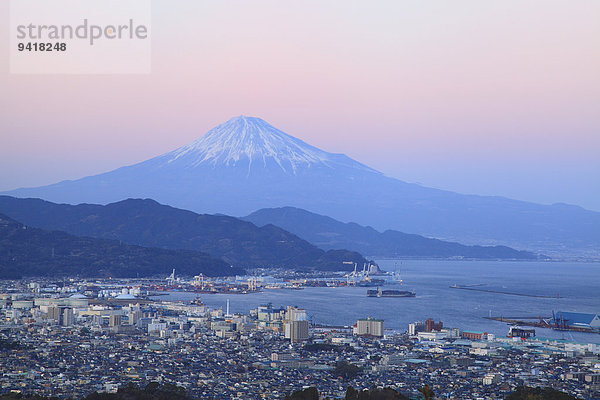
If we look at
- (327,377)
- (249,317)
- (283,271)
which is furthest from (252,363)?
(283,271)

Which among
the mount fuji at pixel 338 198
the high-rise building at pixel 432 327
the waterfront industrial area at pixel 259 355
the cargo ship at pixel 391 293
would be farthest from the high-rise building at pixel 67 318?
the mount fuji at pixel 338 198

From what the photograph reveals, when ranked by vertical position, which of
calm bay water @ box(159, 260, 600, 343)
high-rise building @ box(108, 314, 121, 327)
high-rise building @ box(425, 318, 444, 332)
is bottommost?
calm bay water @ box(159, 260, 600, 343)

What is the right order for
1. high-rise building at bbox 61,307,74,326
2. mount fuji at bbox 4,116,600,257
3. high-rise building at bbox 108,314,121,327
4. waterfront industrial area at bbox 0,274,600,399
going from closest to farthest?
waterfront industrial area at bbox 0,274,600,399, high-rise building at bbox 108,314,121,327, high-rise building at bbox 61,307,74,326, mount fuji at bbox 4,116,600,257

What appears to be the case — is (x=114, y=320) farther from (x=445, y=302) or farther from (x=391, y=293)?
(x=391, y=293)

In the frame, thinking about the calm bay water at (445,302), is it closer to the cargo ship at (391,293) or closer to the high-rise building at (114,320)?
the cargo ship at (391,293)

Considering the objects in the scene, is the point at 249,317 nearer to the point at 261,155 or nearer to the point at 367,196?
the point at 261,155

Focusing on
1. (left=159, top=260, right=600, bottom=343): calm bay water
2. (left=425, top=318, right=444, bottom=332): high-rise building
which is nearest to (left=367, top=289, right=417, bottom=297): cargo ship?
(left=159, top=260, right=600, bottom=343): calm bay water

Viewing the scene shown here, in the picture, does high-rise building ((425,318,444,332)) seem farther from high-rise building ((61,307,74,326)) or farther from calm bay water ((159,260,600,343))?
high-rise building ((61,307,74,326))
